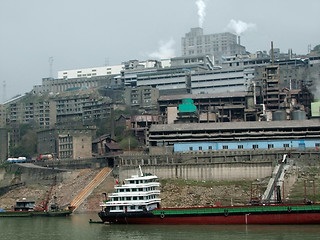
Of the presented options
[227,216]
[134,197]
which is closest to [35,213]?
[134,197]

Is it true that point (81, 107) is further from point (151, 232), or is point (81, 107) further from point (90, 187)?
point (151, 232)

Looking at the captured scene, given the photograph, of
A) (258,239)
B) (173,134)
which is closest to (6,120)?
(173,134)

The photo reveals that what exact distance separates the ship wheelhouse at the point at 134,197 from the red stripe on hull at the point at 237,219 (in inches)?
54.3

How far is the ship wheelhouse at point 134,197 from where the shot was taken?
7669 cm

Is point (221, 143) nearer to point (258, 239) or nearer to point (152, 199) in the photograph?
point (152, 199)

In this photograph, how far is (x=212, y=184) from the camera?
303ft

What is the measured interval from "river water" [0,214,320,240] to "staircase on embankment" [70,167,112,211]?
13.4m

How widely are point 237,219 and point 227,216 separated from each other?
1253 millimetres

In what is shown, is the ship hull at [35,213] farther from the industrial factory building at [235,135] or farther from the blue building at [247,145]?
the blue building at [247,145]

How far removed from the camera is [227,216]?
73.3m

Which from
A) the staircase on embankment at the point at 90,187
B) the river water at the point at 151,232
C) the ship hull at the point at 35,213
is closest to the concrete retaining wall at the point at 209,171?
the staircase on embankment at the point at 90,187

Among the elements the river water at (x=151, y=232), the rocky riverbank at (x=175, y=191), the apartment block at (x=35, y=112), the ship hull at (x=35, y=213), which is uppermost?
the apartment block at (x=35, y=112)

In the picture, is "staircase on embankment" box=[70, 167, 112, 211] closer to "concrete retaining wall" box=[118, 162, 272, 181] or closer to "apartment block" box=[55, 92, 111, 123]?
"concrete retaining wall" box=[118, 162, 272, 181]

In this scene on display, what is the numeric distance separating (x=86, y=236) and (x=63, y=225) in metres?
11.4
